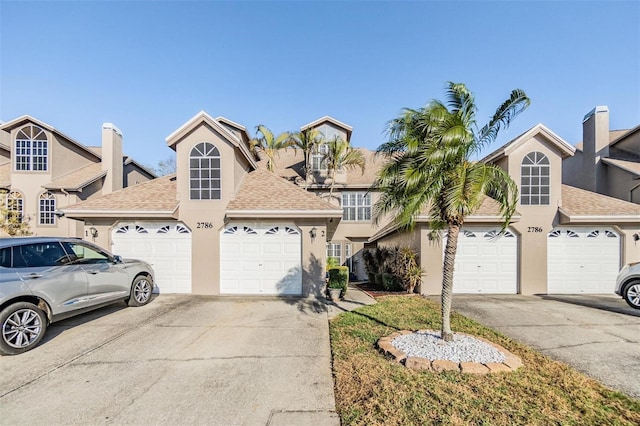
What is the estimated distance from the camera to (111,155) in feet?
57.8

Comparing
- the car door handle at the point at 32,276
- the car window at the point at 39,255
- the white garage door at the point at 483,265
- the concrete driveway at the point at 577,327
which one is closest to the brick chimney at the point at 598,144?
the concrete driveway at the point at 577,327

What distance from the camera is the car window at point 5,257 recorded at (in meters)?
5.52

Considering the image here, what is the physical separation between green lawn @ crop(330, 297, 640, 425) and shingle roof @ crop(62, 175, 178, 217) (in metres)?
8.31

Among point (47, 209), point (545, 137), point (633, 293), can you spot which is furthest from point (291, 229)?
point (47, 209)

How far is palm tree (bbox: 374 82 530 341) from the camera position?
521 centimetres

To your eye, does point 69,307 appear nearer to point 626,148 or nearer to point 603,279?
point 603,279

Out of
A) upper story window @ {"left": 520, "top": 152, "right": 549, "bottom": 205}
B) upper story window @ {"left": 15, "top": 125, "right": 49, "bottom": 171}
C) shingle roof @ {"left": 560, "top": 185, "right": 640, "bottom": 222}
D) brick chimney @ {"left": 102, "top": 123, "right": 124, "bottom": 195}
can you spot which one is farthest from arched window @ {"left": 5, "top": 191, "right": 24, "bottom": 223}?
shingle roof @ {"left": 560, "top": 185, "right": 640, "bottom": 222}

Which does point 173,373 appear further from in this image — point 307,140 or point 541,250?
point 307,140

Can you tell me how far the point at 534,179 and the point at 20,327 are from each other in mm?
15373

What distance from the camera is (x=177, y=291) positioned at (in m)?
10.8

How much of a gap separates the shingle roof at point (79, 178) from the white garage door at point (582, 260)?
70.7 ft

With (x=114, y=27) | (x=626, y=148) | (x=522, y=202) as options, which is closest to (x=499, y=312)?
(x=522, y=202)

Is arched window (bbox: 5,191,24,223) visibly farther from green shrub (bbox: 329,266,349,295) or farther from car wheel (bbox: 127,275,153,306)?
green shrub (bbox: 329,266,349,295)

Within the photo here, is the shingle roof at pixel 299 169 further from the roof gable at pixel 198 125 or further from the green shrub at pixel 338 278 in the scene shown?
the green shrub at pixel 338 278
